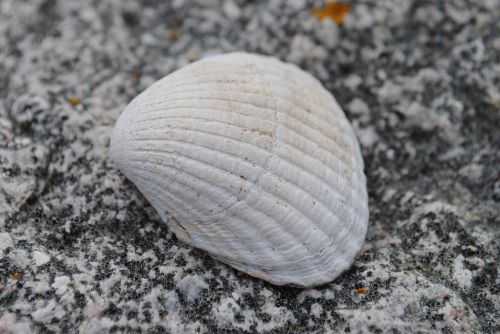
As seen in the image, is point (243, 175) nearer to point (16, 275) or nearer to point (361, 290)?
point (361, 290)

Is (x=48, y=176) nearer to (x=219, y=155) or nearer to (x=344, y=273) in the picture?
(x=219, y=155)

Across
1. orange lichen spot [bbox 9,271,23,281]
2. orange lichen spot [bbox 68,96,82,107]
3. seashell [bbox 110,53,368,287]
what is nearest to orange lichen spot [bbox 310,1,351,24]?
seashell [bbox 110,53,368,287]

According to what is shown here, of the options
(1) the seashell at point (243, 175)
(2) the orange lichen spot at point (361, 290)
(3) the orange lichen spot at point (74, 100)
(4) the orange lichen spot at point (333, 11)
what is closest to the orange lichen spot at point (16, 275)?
(1) the seashell at point (243, 175)

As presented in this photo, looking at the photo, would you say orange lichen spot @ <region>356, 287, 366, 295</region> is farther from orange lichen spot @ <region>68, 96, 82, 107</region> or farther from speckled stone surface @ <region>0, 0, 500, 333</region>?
orange lichen spot @ <region>68, 96, 82, 107</region>

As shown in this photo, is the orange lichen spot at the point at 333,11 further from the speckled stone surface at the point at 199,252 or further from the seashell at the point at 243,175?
the seashell at the point at 243,175

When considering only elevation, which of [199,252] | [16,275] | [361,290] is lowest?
[361,290]

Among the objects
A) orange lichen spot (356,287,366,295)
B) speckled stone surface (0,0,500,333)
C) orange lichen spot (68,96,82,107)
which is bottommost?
orange lichen spot (356,287,366,295)

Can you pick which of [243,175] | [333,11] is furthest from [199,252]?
[333,11]
